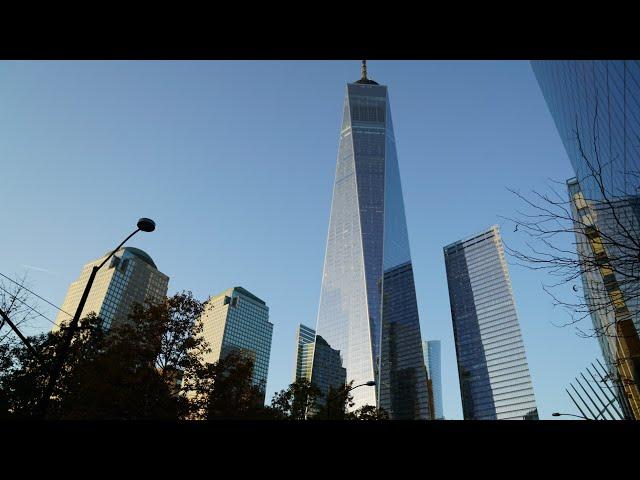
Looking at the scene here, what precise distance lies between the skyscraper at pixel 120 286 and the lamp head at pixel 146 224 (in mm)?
164966

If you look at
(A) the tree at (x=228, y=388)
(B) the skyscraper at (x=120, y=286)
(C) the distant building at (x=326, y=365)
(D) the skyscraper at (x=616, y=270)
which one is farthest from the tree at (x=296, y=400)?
(C) the distant building at (x=326, y=365)

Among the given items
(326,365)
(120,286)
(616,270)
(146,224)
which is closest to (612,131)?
(616,270)

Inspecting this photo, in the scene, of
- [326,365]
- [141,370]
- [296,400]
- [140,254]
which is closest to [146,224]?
[141,370]

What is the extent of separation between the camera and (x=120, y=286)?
173625 millimetres

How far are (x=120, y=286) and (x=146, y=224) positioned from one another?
179991mm

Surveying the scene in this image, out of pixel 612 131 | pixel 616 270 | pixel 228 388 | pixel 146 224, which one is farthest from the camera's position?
pixel 612 131

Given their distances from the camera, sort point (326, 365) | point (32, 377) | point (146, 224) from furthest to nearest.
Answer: point (326, 365) → point (32, 377) → point (146, 224)

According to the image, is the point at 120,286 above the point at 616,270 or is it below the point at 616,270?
above

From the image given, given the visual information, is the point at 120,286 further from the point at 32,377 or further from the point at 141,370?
the point at 141,370

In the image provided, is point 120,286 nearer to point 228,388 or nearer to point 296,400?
point 296,400

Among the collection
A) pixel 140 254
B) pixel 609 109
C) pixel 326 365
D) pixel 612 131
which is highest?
pixel 140 254

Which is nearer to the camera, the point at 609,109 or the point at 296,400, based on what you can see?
the point at 609,109
